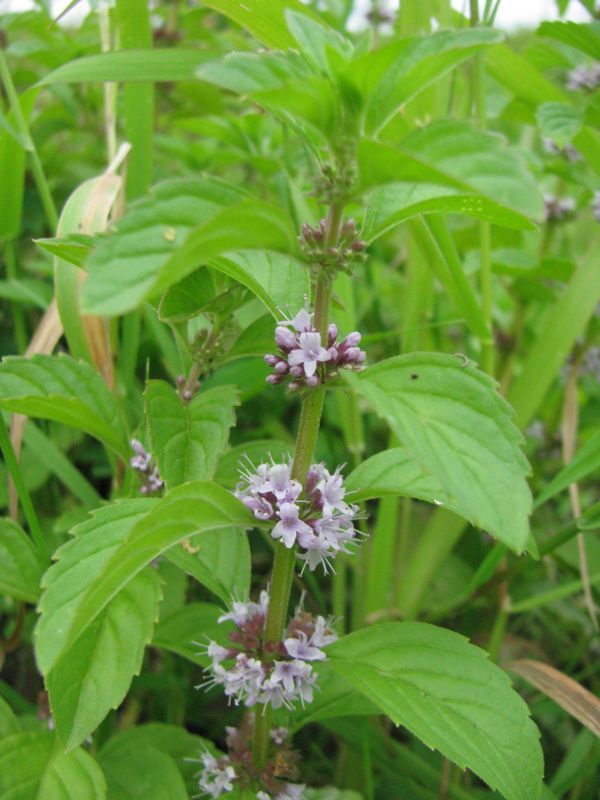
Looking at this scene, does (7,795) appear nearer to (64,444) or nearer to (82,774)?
(82,774)

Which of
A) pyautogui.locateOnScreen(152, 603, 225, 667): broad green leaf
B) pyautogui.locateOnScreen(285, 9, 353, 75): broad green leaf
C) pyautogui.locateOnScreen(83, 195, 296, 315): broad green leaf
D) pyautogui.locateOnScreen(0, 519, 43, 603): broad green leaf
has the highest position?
pyautogui.locateOnScreen(285, 9, 353, 75): broad green leaf

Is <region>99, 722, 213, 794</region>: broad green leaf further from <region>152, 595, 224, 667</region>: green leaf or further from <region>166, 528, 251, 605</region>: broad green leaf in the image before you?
<region>166, 528, 251, 605</region>: broad green leaf

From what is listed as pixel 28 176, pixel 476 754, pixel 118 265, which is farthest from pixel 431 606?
pixel 28 176

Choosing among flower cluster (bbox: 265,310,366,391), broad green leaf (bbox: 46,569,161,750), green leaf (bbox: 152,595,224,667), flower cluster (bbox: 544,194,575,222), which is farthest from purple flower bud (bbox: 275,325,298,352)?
flower cluster (bbox: 544,194,575,222)

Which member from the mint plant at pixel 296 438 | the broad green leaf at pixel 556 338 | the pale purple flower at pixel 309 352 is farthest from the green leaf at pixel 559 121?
the pale purple flower at pixel 309 352

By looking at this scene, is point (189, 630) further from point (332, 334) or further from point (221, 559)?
point (332, 334)

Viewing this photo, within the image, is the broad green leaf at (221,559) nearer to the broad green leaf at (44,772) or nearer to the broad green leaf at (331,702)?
the broad green leaf at (331,702)

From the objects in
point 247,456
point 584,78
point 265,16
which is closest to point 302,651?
point 247,456
